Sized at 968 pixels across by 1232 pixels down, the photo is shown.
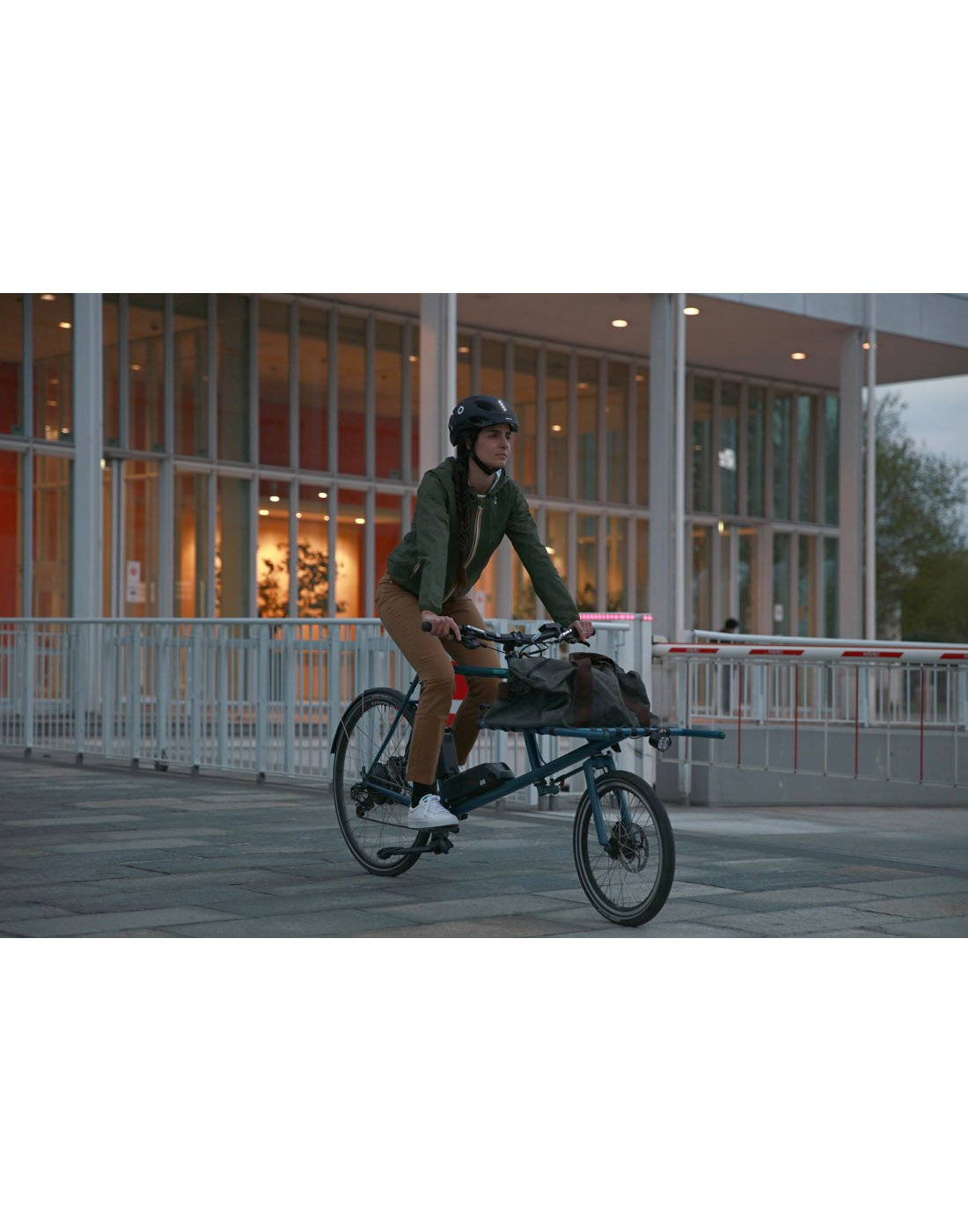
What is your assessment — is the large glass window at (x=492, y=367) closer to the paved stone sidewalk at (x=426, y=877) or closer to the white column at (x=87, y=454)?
the white column at (x=87, y=454)

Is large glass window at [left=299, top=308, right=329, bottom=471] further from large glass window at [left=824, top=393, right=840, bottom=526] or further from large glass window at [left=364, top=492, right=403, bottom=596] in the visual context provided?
large glass window at [left=824, top=393, right=840, bottom=526]

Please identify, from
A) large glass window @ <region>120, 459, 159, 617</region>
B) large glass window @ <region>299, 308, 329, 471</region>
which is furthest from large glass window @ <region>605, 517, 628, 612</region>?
large glass window @ <region>120, 459, 159, 617</region>

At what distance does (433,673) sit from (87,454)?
14435 mm

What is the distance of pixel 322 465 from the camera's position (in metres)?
23.6

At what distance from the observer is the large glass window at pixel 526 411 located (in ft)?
86.8

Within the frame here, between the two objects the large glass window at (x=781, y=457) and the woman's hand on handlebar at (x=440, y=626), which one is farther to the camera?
the large glass window at (x=781, y=457)

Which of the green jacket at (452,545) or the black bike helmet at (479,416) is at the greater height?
the black bike helmet at (479,416)

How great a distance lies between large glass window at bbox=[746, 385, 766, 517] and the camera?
98.3ft

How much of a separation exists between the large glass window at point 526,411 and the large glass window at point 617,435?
1618 millimetres

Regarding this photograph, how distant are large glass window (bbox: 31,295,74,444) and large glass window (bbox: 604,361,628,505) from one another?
1052 cm

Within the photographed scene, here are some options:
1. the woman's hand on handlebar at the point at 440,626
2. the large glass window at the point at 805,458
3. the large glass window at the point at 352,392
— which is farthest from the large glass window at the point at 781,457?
the woman's hand on handlebar at the point at 440,626

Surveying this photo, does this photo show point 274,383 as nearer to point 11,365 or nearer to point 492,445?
point 11,365
